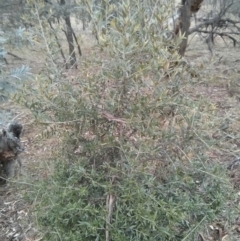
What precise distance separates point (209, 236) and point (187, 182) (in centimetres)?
77

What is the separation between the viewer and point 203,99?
67.8 inches

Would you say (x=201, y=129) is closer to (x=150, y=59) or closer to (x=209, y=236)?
(x=150, y=59)

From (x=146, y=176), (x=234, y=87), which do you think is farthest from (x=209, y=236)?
(x=234, y=87)

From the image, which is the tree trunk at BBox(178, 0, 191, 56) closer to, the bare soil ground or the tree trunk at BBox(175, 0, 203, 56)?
the tree trunk at BBox(175, 0, 203, 56)

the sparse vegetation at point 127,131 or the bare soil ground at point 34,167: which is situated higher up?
the sparse vegetation at point 127,131

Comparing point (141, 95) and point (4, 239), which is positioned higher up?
point (141, 95)

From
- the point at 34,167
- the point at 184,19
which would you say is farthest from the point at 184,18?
the point at 34,167

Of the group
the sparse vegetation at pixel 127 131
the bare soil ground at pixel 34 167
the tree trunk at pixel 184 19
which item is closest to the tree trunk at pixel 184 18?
the tree trunk at pixel 184 19

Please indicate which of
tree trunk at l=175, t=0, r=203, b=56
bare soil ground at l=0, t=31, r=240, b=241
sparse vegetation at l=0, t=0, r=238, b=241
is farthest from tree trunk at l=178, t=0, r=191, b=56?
sparse vegetation at l=0, t=0, r=238, b=241

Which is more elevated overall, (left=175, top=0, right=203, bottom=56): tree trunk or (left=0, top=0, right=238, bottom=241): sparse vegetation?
(left=0, top=0, right=238, bottom=241): sparse vegetation

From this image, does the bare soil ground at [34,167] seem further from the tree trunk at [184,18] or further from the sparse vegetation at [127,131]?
the tree trunk at [184,18]

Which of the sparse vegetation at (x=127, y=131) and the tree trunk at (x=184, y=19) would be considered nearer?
the sparse vegetation at (x=127, y=131)

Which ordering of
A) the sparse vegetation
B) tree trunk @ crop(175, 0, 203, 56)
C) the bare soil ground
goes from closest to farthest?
the sparse vegetation, the bare soil ground, tree trunk @ crop(175, 0, 203, 56)

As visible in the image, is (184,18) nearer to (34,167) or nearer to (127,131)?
(34,167)
